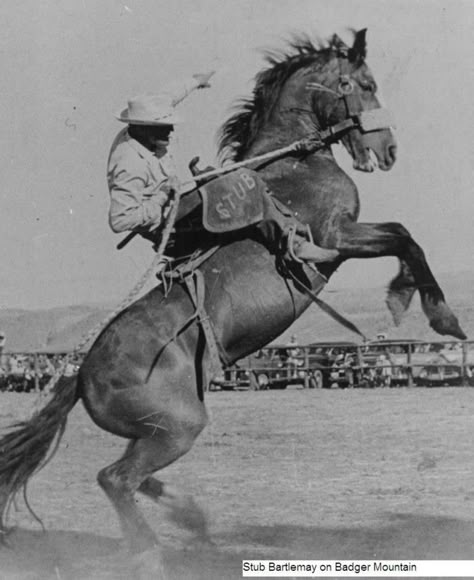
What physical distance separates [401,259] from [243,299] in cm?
86

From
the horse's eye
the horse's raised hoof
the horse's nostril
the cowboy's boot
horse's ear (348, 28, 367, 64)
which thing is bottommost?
the horse's raised hoof

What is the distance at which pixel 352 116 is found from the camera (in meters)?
5.86

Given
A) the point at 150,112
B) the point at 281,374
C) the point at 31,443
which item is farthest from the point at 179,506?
the point at 281,374

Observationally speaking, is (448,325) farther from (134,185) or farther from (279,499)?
(279,499)

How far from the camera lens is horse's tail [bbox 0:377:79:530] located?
5828 millimetres

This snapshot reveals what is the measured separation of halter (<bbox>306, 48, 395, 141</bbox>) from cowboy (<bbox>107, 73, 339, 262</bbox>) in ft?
1.72

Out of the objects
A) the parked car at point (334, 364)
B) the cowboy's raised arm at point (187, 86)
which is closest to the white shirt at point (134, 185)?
the cowboy's raised arm at point (187, 86)

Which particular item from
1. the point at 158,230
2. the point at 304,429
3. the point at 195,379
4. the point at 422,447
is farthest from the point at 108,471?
the point at 304,429

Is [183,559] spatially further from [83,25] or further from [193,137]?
[83,25]

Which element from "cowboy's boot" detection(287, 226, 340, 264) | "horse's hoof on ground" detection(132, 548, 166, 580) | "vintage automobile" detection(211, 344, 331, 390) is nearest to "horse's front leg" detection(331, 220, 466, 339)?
"cowboy's boot" detection(287, 226, 340, 264)

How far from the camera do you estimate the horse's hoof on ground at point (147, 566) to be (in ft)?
17.8

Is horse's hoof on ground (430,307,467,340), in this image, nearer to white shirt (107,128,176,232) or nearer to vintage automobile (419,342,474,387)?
white shirt (107,128,176,232)

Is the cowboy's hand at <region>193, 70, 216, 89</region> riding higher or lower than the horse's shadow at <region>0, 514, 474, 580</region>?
higher

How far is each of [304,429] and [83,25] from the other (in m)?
5.09
